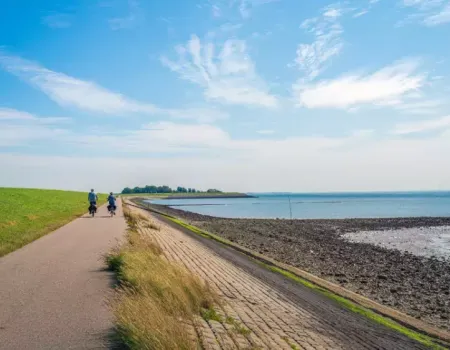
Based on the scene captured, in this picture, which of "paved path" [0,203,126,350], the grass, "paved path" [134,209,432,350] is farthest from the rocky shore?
"paved path" [0,203,126,350]

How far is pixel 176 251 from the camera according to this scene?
16.0 m

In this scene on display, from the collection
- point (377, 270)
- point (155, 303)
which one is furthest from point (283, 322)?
point (377, 270)

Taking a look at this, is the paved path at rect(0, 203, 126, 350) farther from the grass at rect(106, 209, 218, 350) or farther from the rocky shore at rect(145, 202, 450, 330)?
the rocky shore at rect(145, 202, 450, 330)

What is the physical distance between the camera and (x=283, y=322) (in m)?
7.91

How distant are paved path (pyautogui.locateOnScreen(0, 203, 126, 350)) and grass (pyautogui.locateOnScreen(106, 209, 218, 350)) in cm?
44

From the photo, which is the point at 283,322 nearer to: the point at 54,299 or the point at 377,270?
the point at 54,299

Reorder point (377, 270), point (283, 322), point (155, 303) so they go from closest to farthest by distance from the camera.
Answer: point (155, 303) < point (283, 322) < point (377, 270)

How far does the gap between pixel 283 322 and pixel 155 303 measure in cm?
259

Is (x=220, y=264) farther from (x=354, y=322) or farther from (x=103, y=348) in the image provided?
(x=103, y=348)

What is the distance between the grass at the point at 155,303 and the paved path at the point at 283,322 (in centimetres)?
44

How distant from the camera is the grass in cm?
507

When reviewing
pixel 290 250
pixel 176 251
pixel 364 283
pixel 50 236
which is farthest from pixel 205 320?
pixel 290 250

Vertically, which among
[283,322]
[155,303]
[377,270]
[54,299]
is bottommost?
[377,270]

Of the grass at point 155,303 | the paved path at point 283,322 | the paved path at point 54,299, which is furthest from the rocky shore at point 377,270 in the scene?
the paved path at point 54,299
